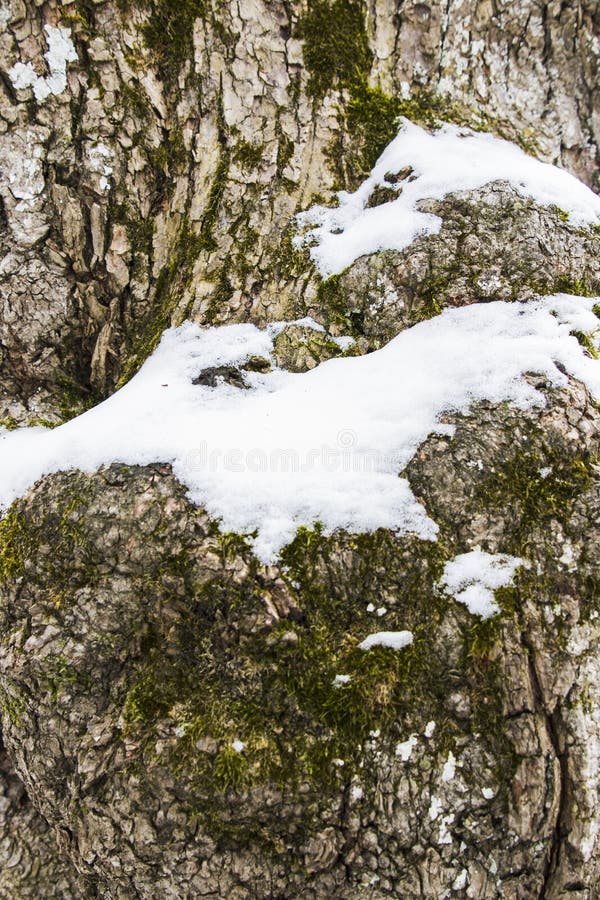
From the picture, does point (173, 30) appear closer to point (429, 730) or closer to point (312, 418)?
point (312, 418)

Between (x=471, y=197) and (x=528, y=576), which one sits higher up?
(x=471, y=197)

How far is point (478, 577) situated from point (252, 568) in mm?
995

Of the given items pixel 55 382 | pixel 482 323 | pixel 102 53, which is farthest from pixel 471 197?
pixel 55 382

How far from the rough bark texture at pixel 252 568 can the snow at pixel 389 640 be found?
1.5 inches

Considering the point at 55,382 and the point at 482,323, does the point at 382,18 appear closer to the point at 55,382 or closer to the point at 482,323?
the point at 482,323

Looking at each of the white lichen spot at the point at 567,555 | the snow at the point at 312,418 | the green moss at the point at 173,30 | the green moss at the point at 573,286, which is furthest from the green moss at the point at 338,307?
the green moss at the point at 173,30

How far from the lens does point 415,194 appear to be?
3.43 m

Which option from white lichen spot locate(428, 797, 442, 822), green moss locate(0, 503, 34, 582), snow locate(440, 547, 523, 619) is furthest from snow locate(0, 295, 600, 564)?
white lichen spot locate(428, 797, 442, 822)

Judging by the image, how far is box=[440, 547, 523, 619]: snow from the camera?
95.4 inches

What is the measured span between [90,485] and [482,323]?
2208 millimetres

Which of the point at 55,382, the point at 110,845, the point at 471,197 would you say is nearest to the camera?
the point at 110,845

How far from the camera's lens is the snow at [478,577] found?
7.95 feet

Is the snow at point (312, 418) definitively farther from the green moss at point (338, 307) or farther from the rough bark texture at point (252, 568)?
the green moss at point (338, 307)

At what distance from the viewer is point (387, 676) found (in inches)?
91.7
